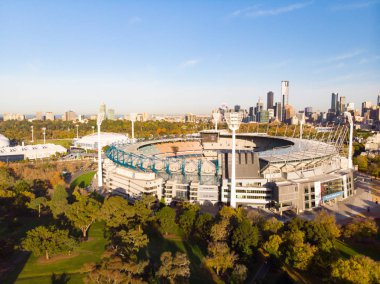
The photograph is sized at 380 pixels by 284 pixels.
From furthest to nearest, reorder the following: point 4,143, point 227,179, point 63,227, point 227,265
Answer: point 4,143, point 227,179, point 63,227, point 227,265

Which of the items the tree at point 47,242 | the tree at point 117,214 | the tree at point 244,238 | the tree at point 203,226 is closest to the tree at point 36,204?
the tree at point 47,242

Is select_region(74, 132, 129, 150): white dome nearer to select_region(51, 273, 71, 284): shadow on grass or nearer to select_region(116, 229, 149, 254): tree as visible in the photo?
select_region(116, 229, 149, 254): tree

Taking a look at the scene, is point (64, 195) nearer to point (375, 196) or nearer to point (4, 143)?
point (375, 196)

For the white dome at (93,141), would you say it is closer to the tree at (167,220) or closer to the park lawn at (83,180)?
the park lawn at (83,180)

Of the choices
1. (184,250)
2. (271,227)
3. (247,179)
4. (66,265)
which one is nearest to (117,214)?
(66,265)

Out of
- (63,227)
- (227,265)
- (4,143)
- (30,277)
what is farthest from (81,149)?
(227,265)

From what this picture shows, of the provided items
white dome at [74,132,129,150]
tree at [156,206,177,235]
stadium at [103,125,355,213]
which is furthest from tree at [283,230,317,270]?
white dome at [74,132,129,150]
